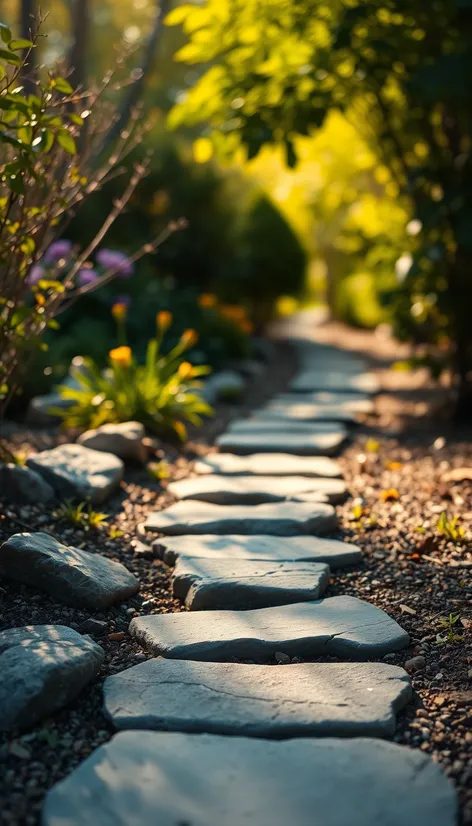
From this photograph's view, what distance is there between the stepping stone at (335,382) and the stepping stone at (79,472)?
3.14 m

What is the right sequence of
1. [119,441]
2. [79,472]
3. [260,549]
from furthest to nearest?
[119,441]
[79,472]
[260,549]

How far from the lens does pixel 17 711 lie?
72.1 inches

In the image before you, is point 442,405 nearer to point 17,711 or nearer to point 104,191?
point 17,711

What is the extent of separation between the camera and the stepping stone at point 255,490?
3.49 metres

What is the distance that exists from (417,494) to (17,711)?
2234 mm

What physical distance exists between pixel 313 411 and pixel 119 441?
6.32 ft

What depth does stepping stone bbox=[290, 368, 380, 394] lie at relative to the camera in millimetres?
6547

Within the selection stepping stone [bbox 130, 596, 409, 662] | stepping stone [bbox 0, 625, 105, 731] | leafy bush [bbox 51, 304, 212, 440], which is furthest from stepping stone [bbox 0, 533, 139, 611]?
leafy bush [bbox 51, 304, 212, 440]

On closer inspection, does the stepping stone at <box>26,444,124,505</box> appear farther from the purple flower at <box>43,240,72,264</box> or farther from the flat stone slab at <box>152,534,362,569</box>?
the purple flower at <box>43,240,72,264</box>

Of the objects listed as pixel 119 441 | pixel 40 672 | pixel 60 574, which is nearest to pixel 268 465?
pixel 119 441

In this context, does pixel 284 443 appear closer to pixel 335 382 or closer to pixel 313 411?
pixel 313 411

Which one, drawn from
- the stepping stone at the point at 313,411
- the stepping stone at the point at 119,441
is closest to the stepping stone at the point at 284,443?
the stepping stone at the point at 313,411

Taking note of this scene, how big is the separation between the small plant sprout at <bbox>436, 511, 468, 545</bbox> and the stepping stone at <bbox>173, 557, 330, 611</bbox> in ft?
1.98

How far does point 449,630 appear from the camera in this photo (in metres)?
2.35
